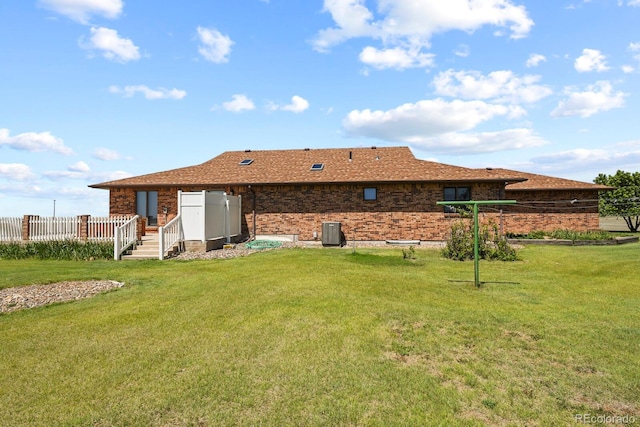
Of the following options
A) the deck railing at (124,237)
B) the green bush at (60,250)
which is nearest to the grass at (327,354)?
the deck railing at (124,237)

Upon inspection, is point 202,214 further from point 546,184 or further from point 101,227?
point 546,184

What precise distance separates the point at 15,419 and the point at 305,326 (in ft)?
11.7

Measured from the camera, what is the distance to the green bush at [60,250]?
50.4 feet

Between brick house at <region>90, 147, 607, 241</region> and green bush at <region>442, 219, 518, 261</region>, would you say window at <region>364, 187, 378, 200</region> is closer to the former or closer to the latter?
brick house at <region>90, 147, 607, 241</region>

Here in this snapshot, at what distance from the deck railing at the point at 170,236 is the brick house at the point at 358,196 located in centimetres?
449

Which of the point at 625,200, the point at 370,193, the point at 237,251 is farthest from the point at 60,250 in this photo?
the point at 625,200

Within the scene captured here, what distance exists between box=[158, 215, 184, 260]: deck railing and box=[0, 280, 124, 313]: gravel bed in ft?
15.6

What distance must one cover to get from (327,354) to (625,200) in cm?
3275

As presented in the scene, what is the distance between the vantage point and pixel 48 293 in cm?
861

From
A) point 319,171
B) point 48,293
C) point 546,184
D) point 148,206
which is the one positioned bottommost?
point 48,293

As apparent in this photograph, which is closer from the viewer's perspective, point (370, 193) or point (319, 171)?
point (370, 193)

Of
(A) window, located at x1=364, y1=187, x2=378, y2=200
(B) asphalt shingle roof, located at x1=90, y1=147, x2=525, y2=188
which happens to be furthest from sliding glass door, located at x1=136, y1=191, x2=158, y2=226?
(A) window, located at x1=364, y1=187, x2=378, y2=200

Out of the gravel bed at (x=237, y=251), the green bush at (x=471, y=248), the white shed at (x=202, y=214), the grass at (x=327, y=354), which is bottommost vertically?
the grass at (x=327, y=354)

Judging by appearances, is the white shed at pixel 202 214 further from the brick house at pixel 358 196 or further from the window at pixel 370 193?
the window at pixel 370 193
